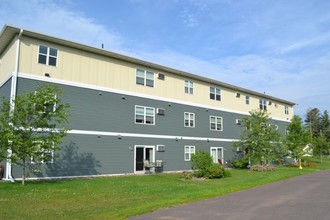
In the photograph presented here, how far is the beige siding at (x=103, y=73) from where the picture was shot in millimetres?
18281

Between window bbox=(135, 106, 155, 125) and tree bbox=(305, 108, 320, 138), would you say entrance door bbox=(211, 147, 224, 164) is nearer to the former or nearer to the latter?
window bbox=(135, 106, 155, 125)

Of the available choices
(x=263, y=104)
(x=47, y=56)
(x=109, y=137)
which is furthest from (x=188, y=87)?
(x=263, y=104)

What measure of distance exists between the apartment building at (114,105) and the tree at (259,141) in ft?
8.13

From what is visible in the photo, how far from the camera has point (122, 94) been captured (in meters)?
22.5

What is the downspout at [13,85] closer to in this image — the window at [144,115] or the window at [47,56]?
the window at [47,56]

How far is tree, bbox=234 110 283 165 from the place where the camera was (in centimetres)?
2936

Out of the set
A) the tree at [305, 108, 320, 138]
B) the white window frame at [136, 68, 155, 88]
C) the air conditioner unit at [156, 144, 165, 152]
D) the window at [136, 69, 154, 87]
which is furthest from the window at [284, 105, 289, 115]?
the tree at [305, 108, 320, 138]

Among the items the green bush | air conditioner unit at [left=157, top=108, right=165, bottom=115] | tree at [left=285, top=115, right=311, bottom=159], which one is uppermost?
air conditioner unit at [left=157, top=108, right=165, bottom=115]

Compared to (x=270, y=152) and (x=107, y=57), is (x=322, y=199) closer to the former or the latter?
(x=107, y=57)

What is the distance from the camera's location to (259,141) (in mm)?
29297

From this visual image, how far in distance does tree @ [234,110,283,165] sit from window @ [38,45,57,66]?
19420mm

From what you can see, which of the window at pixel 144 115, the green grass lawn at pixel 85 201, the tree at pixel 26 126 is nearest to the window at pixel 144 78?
the window at pixel 144 115

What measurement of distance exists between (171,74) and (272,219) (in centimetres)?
1954

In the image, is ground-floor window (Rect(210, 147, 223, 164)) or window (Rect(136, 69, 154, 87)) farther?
ground-floor window (Rect(210, 147, 223, 164))
